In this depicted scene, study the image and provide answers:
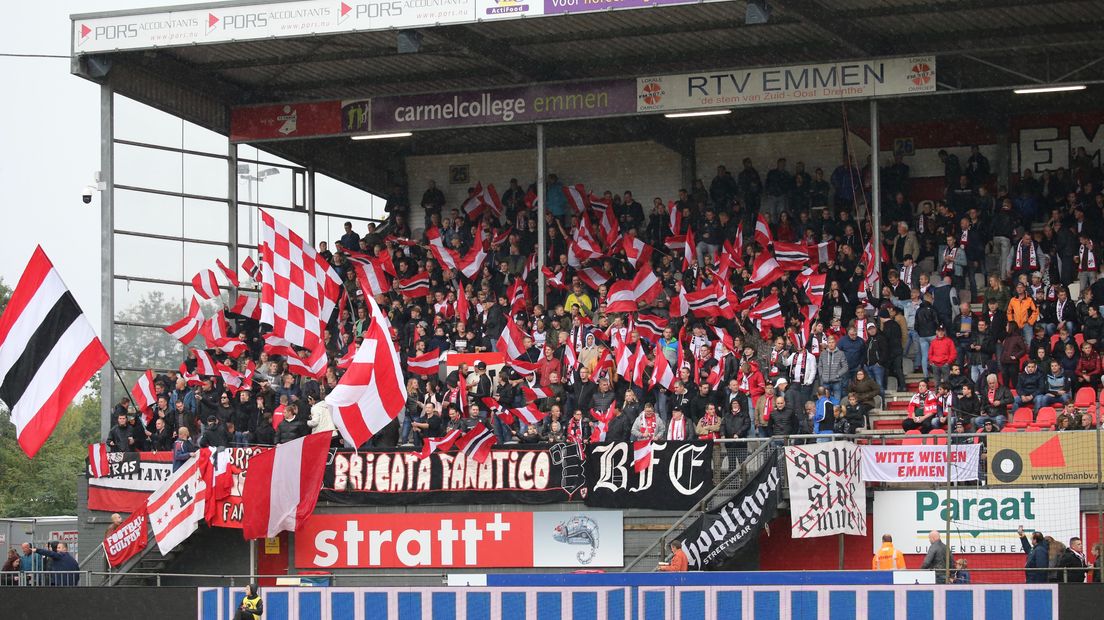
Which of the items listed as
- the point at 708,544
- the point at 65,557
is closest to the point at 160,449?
the point at 65,557

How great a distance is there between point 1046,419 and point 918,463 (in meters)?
2.07

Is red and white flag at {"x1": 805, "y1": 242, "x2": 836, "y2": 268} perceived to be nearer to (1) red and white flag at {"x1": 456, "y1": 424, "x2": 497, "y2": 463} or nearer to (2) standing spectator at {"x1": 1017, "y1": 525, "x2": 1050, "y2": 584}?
(1) red and white flag at {"x1": 456, "y1": 424, "x2": 497, "y2": 463}

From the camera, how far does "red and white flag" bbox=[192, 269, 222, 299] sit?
116ft

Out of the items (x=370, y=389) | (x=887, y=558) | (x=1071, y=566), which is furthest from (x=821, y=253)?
(x=370, y=389)

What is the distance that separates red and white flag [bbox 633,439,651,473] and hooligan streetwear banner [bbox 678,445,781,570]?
1.49 meters

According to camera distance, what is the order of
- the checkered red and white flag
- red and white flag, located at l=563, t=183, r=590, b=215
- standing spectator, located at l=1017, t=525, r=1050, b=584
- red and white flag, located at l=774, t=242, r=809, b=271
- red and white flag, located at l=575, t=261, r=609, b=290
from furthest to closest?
red and white flag, located at l=563, t=183, r=590, b=215
red and white flag, located at l=575, t=261, r=609, b=290
red and white flag, located at l=774, t=242, r=809, b=271
the checkered red and white flag
standing spectator, located at l=1017, t=525, r=1050, b=584

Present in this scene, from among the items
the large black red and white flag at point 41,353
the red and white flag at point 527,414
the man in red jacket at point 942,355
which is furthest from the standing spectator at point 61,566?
the man in red jacket at point 942,355

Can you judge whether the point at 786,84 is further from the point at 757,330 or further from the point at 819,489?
the point at 819,489

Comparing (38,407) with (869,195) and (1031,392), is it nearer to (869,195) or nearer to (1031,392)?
(1031,392)

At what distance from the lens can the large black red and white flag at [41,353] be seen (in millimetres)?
22875

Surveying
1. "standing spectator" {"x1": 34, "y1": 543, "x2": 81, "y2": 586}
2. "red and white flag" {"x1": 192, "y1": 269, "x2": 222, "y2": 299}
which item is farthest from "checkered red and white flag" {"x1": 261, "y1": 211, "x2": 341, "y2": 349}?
"standing spectator" {"x1": 34, "y1": 543, "x2": 81, "y2": 586}

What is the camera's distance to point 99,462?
1197 inches

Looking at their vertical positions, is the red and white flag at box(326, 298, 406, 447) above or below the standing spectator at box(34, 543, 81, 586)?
above

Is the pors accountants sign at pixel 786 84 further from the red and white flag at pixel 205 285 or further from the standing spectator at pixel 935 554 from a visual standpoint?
the standing spectator at pixel 935 554
